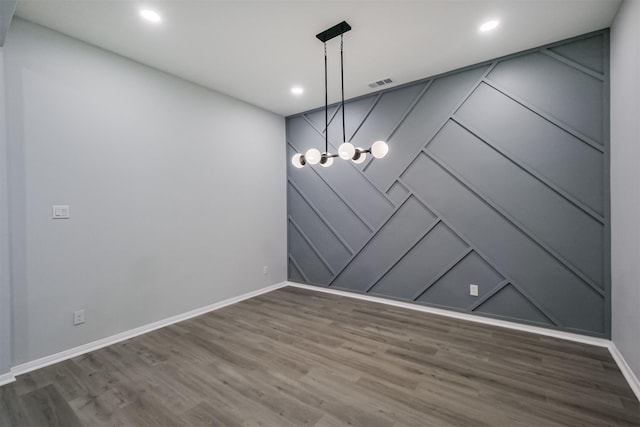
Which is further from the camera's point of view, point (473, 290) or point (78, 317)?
point (473, 290)

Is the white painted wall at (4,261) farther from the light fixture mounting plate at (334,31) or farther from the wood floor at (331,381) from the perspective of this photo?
the light fixture mounting plate at (334,31)

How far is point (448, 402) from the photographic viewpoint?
6.05ft

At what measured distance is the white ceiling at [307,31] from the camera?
2.18m

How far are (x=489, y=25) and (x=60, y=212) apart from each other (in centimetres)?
423

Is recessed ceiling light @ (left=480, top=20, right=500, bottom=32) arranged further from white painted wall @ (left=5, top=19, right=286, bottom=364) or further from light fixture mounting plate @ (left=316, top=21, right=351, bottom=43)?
white painted wall @ (left=5, top=19, right=286, bottom=364)

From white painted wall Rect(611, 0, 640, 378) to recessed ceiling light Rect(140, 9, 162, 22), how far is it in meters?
3.57

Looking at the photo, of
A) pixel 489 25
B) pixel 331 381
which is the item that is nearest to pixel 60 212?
pixel 331 381

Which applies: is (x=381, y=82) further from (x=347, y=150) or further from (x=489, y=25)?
(x=347, y=150)

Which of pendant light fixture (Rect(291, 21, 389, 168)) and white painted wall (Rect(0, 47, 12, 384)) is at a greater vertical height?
pendant light fixture (Rect(291, 21, 389, 168))

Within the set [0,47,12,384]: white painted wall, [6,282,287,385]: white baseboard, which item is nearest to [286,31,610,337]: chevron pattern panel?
[6,282,287,385]: white baseboard

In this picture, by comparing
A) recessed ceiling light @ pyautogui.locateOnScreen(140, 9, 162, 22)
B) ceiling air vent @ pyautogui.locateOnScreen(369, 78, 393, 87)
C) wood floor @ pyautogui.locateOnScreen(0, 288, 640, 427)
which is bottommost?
wood floor @ pyautogui.locateOnScreen(0, 288, 640, 427)

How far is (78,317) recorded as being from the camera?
253 cm

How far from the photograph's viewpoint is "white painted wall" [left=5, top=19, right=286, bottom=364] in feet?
7.50

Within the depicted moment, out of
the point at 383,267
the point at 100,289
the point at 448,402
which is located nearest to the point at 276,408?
the point at 448,402
